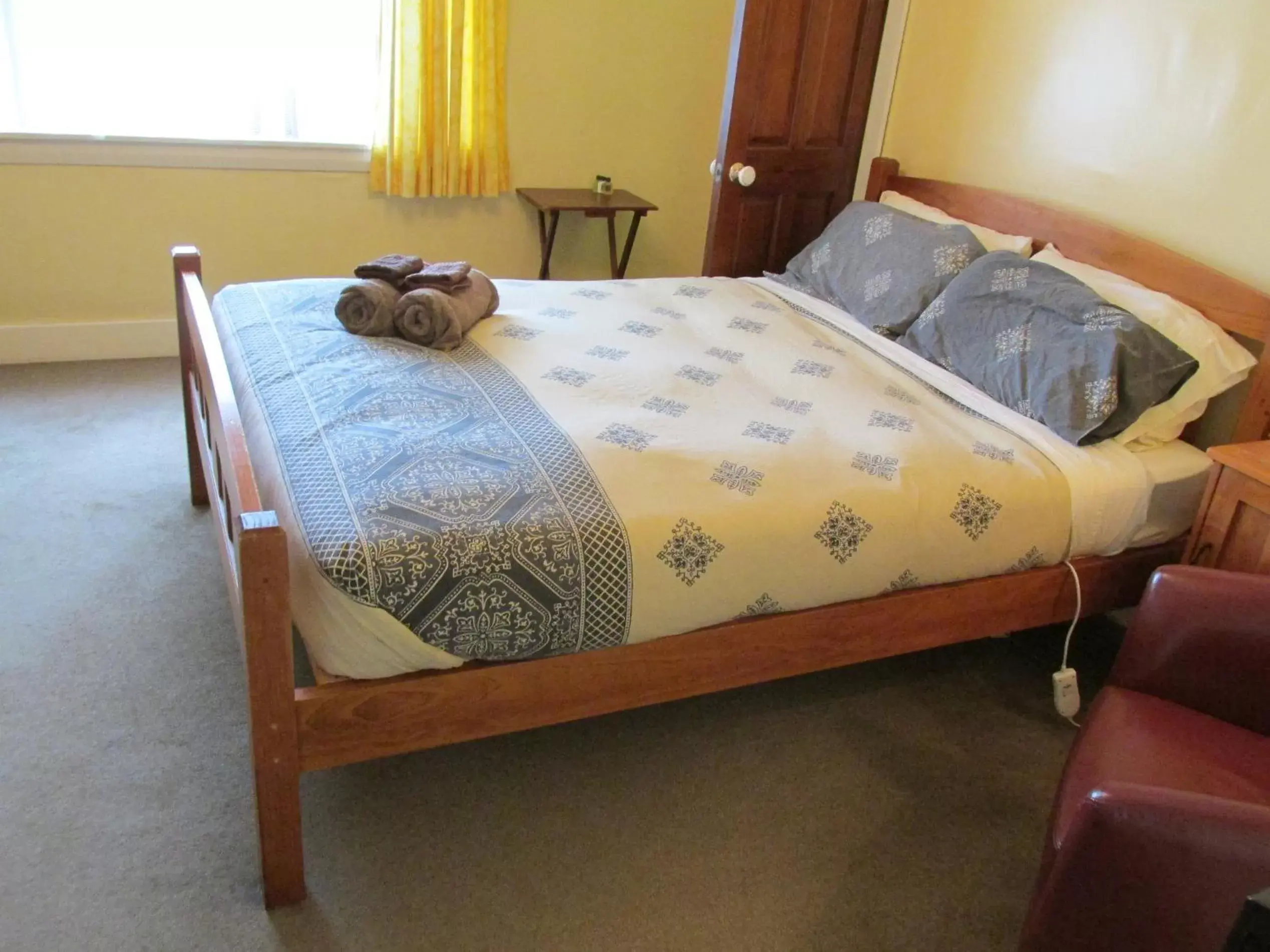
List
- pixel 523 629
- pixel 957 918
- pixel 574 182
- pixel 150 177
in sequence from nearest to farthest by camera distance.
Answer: pixel 523 629 < pixel 957 918 < pixel 150 177 < pixel 574 182

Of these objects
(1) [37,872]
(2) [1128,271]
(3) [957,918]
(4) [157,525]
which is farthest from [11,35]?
(3) [957,918]

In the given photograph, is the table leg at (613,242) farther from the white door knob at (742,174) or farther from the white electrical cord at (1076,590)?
the white electrical cord at (1076,590)

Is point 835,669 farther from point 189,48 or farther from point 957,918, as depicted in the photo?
point 189,48

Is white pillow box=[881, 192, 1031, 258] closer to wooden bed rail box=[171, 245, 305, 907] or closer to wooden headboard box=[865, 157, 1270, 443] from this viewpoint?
wooden headboard box=[865, 157, 1270, 443]

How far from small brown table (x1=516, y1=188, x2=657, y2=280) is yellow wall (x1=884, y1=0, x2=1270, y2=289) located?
116 centimetres

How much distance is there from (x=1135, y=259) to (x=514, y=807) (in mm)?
2021

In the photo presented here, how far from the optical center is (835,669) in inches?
92.8

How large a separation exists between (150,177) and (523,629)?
2.80 meters

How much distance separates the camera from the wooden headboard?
2223 millimetres

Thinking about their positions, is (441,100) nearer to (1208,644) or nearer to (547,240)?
(547,240)

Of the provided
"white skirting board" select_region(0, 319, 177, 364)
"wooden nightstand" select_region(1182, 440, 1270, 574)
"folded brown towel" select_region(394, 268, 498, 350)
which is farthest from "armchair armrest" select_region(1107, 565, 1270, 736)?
"white skirting board" select_region(0, 319, 177, 364)

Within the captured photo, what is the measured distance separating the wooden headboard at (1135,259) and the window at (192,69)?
209 centimetres

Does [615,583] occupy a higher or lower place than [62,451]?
higher

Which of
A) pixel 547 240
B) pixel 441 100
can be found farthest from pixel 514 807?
pixel 441 100
